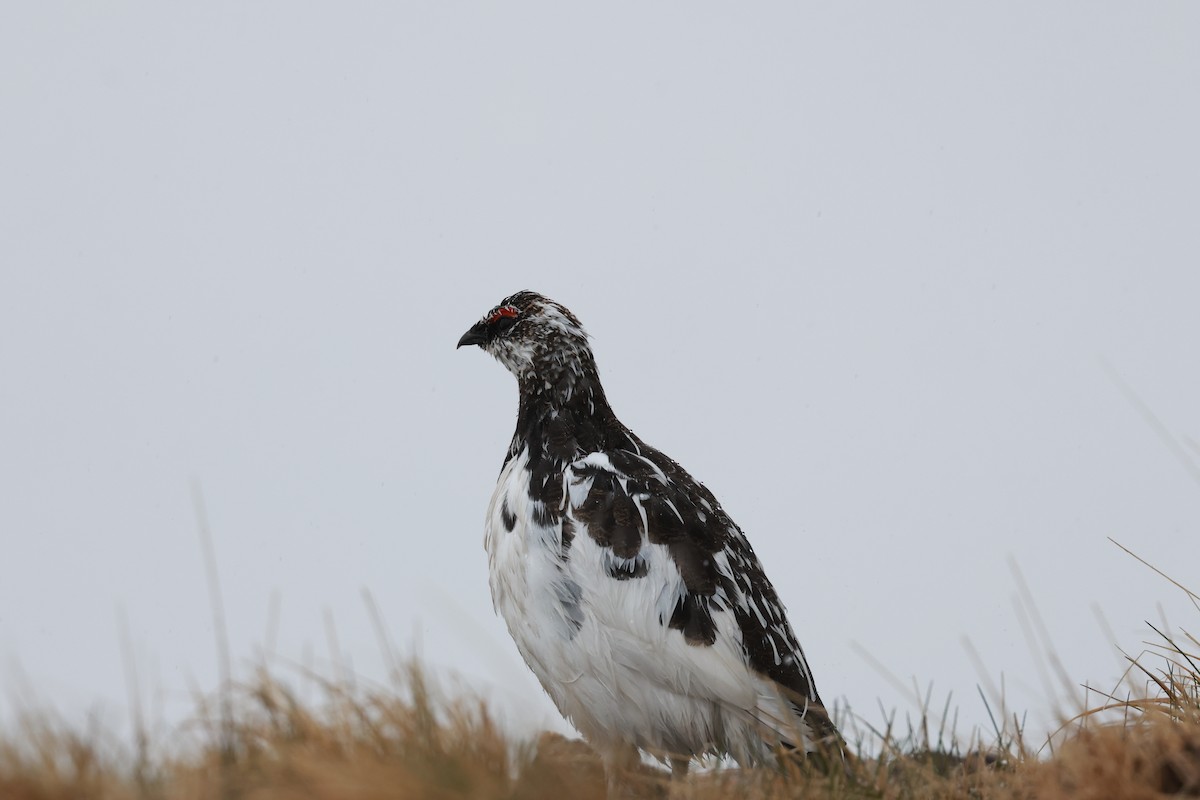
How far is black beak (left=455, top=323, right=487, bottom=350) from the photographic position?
239 inches

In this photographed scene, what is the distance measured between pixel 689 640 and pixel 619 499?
69 centimetres

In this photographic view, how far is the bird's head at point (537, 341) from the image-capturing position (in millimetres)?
5762

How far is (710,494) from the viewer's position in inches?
227

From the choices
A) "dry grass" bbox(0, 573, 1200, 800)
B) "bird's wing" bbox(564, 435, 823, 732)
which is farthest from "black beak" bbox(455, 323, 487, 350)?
"dry grass" bbox(0, 573, 1200, 800)

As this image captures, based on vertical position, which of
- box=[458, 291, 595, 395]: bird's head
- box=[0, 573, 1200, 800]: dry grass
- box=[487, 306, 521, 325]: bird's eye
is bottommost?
box=[0, 573, 1200, 800]: dry grass

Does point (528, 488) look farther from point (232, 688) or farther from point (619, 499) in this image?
point (232, 688)

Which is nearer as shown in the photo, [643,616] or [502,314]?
[643,616]

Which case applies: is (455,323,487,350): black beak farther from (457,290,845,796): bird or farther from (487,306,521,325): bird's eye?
(457,290,845,796): bird

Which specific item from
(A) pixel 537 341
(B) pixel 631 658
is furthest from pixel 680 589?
(A) pixel 537 341

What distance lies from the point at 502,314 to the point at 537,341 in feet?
0.98

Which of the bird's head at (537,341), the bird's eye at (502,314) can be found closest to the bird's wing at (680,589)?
the bird's head at (537,341)

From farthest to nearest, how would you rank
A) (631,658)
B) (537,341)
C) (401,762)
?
(537,341) → (631,658) → (401,762)

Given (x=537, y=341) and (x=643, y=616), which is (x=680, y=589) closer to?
(x=643, y=616)

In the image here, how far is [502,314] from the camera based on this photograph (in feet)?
19.7
